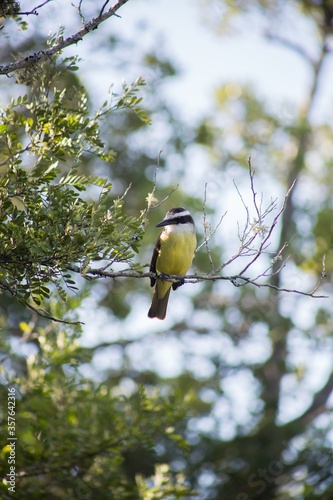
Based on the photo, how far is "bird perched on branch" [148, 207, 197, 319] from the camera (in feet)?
21.8

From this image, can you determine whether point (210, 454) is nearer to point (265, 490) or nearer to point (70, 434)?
point (265, 490)

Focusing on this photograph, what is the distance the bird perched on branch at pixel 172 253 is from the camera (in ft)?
21.8

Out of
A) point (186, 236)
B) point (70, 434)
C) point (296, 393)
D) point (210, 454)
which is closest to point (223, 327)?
point (296, 393)

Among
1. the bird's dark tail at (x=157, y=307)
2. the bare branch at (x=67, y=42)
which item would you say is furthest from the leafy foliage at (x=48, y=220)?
the bird's dark tail at (x=157, y=307)

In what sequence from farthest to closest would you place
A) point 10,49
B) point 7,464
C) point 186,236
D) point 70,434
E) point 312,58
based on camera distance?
point 312,58 → point 10,49 → point 186,236 → point 70,434 → point 7,464

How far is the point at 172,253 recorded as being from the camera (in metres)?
6.68

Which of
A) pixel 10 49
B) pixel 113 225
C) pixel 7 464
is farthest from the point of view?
pixel 10 49

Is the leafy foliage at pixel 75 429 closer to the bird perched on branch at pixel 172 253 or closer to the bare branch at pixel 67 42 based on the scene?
the bird perched on branch at pixel 172 253

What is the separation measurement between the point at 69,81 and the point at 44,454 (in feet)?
17.7

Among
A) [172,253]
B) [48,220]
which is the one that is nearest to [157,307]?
[172,253]

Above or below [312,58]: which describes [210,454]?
below

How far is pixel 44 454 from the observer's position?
226 inches

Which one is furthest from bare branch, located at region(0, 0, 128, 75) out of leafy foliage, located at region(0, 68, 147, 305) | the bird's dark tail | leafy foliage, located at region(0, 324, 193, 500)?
the bird's dark tail

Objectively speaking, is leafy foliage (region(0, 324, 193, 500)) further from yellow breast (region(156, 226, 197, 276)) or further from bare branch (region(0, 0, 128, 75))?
bare branch (region(0, 0, 128, 75))
